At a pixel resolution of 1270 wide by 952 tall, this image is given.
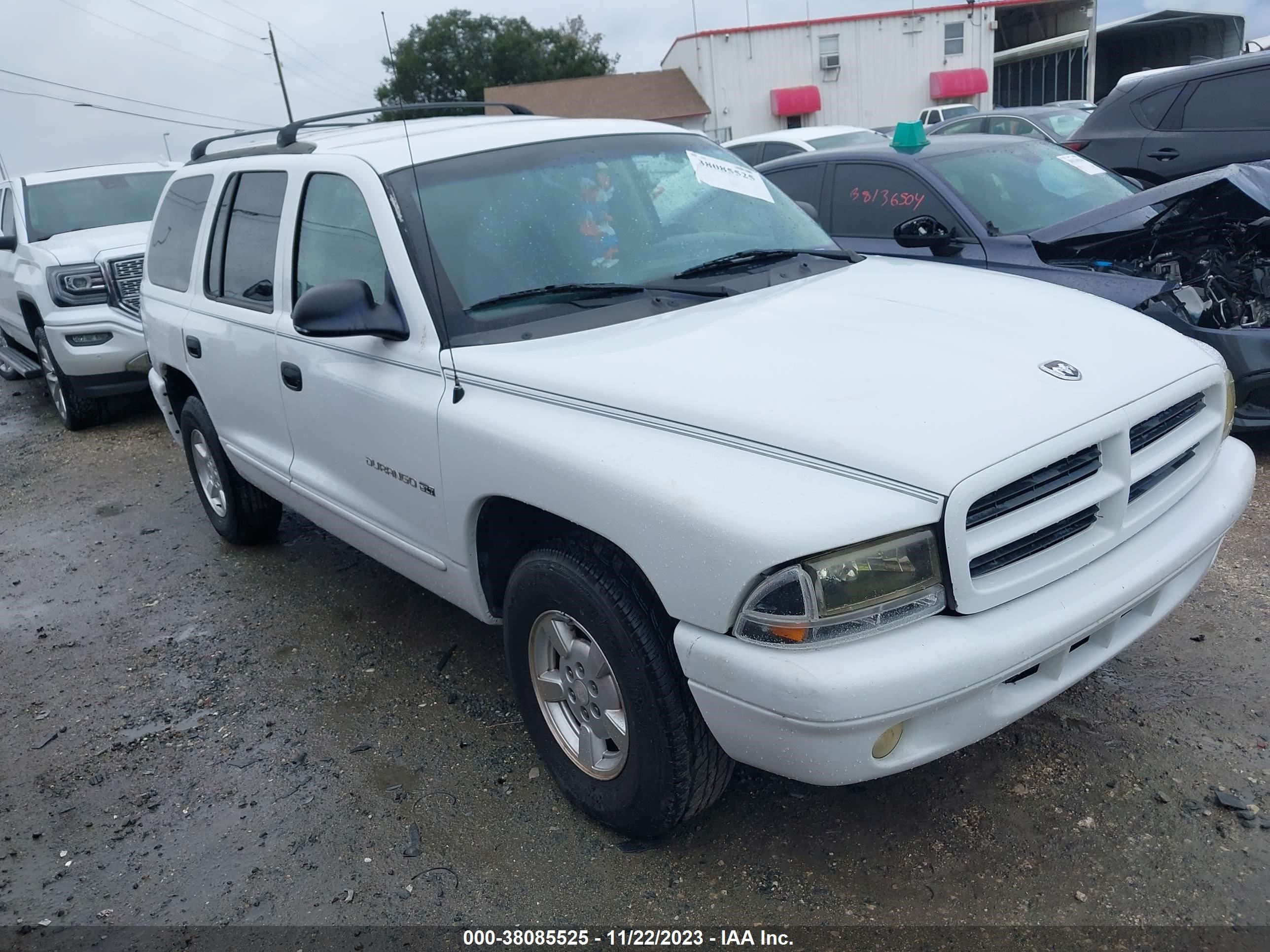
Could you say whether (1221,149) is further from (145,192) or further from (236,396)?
(145,192)

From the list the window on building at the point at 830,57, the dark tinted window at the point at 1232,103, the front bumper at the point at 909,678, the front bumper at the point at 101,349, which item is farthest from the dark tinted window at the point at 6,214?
the window on building at the point at 830,57

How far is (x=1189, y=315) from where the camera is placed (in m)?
4.91

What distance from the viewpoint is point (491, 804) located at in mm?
3055

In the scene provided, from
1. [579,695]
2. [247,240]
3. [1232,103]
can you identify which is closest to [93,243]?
[247,240]

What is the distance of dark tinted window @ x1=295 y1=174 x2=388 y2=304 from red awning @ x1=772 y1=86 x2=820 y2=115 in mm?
35818

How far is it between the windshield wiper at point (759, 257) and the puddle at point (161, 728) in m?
2.34

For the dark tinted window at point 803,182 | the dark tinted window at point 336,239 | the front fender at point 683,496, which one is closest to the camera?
the front fender at point 683,496

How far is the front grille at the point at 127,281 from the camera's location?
7.88 meters

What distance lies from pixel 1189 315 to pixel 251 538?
15.4 ft

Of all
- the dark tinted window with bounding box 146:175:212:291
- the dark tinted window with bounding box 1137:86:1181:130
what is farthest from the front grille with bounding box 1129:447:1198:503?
the dark tinted window with bounding box 1137:86:1181:130

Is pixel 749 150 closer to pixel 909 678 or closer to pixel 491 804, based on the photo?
pixel 491 804

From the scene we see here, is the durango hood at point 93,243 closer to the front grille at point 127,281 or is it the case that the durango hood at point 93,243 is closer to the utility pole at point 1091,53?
the front grille at point 127,281

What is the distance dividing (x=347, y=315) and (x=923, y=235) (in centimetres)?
346

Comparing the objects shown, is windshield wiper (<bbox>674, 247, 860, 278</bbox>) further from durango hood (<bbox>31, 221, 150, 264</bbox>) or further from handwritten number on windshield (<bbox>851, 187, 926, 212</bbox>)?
durango hood (<bbox>31, 221, 150, 264</bbox>)
